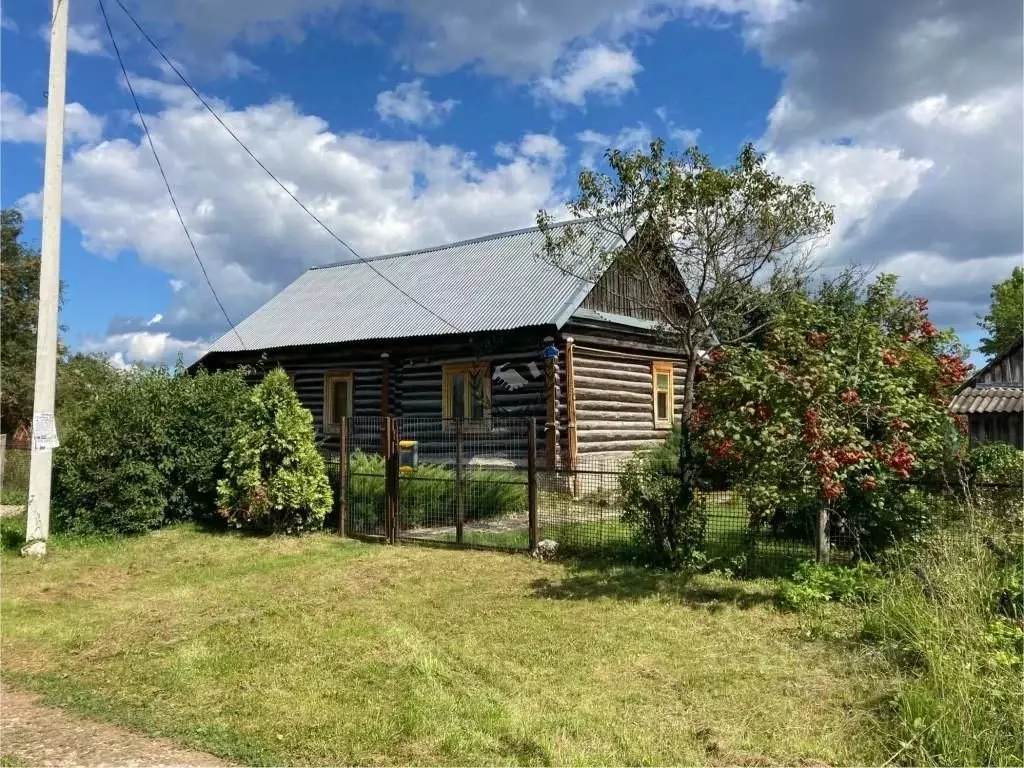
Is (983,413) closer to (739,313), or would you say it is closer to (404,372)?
(739,313)

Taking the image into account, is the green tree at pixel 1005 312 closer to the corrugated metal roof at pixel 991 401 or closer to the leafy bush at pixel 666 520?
the corrugated metal roof at pixel 991 401

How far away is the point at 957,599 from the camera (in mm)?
5137

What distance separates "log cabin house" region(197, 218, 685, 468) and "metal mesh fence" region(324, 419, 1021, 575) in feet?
10.1

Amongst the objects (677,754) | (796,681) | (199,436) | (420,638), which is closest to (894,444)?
(796,681)

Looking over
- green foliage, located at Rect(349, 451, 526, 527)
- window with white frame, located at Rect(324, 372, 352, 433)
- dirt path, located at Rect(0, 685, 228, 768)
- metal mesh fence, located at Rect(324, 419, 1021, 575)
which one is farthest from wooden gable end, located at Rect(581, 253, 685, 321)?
dirt path, located at Rect(0, 685, 228, 768)

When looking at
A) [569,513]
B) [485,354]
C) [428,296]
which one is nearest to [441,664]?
[569,513]

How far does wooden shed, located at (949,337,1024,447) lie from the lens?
20.2m

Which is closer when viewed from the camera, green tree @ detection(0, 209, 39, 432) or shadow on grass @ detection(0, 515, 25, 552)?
shadow on grass @ detection(0, 515, 25, 552)

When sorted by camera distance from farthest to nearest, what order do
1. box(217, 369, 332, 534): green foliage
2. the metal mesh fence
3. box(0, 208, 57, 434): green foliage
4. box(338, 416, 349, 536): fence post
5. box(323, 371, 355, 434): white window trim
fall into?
box(0, 208, 57, 434): green foliage → box(323, 371, 355, 434): white window trim → box(338, 416, 349, 536): fence post → box(217, 369, 332, 534): green foliage → the metal mesh fence

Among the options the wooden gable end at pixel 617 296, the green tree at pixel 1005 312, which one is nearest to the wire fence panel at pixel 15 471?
the wooden gable end at pixel 617 296

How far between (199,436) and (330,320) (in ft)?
30.7

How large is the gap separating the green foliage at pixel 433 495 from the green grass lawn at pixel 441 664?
5.84 ft

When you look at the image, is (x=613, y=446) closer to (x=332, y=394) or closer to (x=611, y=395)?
(x=611, y=395)

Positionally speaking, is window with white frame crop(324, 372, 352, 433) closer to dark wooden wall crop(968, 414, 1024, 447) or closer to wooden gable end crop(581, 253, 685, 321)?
wooden gable end crop(581, 253, 685, 321)
